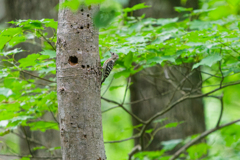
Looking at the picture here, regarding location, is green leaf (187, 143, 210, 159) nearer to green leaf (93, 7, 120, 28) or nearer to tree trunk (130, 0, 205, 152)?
tree trunk (130, 0, 205, 152)

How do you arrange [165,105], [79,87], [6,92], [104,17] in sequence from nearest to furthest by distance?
[104,17] < [79,87] < [6,92] < [165,105]

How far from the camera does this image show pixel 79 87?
1.44 metres

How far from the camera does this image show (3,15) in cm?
395

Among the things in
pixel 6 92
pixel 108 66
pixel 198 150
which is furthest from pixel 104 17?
pixel 198 150

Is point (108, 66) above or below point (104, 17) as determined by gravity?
below

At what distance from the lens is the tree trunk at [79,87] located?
1.42 meters

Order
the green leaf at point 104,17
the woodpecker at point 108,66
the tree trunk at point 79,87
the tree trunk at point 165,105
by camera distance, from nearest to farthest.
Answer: the green leaf at point 104,17
the tree trunk at point 79,87
the woodpecker at point 108,66
the tree trunk at point 165,105

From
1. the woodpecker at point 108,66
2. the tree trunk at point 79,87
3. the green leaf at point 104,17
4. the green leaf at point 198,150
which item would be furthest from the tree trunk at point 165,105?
the green leaf at point 104,17

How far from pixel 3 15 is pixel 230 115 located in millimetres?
7397

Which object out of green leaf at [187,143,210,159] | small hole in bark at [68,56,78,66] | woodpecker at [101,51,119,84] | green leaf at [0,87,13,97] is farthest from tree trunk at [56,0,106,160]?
green leaf at [187,143,210,159]

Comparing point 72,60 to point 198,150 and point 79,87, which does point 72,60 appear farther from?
point 198,150

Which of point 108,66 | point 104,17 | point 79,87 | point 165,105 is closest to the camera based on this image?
point 104,17

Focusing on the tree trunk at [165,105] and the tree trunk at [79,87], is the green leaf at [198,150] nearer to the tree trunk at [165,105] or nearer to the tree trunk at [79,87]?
the tree trunk at [165,105]

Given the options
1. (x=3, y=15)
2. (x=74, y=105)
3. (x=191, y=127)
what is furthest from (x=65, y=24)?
(x=191, y=127)
